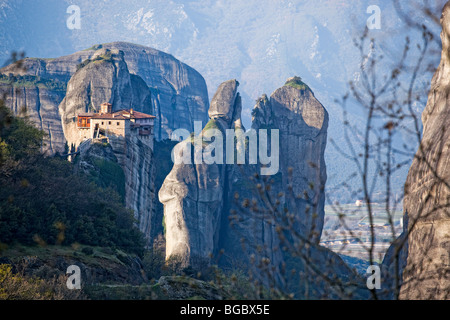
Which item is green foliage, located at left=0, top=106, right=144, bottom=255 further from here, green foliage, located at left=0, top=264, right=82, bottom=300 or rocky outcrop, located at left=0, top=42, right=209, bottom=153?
rocky outcrop, located at left=0, top=42, right=209, bottom=153

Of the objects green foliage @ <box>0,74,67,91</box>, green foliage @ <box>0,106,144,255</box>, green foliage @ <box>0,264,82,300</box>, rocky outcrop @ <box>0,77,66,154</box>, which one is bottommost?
green foliage @ <box>0,264,82,300</box>

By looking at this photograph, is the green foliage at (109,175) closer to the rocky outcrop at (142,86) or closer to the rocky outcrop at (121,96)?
the rocky outcrop at (121,96)

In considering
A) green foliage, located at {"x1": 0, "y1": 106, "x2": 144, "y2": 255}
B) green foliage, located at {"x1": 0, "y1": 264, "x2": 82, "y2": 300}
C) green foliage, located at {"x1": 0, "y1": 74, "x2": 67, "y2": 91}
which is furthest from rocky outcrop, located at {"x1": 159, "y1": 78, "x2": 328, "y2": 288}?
green foliage, located at {"x1": 0, "y1": 264, "x2": 82, "y2": 300}

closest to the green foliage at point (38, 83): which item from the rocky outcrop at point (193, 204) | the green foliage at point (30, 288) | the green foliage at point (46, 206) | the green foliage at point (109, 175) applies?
the rocky outcrop at point (193, 204)

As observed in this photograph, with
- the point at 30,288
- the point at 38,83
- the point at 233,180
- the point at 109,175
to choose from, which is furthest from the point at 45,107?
the point at 30,288

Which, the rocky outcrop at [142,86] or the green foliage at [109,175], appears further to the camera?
the rocky outcrop at [142,86]

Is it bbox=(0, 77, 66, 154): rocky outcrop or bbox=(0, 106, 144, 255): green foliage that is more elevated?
bbox=(0, 77, 66, 154): rocky outcrop
